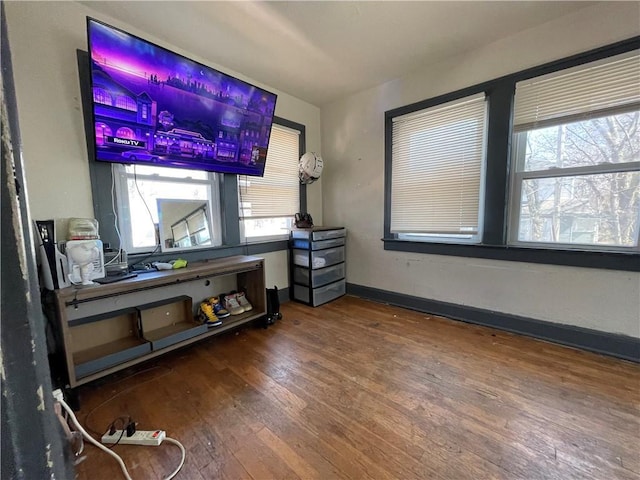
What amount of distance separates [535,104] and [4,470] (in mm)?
3212

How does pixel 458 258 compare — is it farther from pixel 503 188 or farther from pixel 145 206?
pixel 145 206

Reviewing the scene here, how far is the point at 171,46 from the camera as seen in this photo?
A: 2291 millimetres

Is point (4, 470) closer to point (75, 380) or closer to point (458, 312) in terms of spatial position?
point (75, 380)

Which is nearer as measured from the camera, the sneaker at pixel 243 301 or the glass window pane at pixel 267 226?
the sneaker at pixel 243 301

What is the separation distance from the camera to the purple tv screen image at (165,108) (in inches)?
68.4

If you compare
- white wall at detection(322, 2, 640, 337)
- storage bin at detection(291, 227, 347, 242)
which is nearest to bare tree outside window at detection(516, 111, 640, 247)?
white wall at detection(322, 2, 640, 337)

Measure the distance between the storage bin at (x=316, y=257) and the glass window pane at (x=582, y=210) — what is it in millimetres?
1921

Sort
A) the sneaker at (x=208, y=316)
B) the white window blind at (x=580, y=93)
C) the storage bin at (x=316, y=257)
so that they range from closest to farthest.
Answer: the white window blind at (x=580, y=93)
the sneaker at (x=208, y=316)
the storage bin at (x=316, y=257)

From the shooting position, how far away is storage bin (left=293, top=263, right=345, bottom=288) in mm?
3186

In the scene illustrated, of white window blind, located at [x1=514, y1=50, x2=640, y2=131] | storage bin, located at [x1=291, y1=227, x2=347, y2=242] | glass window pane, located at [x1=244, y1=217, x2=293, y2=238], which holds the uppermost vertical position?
white window blind, located at [x1=514, y1=50, x2=640, y2=131]

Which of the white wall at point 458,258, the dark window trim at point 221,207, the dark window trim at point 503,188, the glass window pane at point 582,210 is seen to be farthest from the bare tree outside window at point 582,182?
the dark window trim at point 221,207

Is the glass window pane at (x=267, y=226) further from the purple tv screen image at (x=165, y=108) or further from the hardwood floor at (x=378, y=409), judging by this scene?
the hardwood floor at (x=378, y=409)

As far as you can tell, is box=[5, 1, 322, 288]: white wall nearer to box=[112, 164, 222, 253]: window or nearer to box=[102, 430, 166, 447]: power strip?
box=[112, 164, 222, 253]: window

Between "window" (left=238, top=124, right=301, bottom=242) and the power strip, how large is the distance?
6.19 ft
